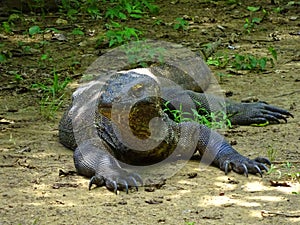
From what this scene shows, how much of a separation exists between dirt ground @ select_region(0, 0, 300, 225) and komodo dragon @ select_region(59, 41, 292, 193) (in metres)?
0.09

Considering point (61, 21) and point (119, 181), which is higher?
point (119, 181)

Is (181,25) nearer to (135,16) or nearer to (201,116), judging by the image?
(135,16)

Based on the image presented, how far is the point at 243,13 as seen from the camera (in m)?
9.45

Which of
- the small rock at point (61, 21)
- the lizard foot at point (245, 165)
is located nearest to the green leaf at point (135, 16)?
the small rock at point (61, 21)

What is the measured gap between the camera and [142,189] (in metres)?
3.90

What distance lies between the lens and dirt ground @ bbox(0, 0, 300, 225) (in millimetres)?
3473

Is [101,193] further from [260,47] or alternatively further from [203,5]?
[203,5]

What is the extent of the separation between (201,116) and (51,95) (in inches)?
67.7

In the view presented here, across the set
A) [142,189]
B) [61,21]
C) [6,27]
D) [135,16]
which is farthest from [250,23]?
[142,189]

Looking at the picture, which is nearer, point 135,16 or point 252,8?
point 135,16

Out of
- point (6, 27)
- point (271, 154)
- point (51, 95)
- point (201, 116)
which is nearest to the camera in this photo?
point (271, 154)

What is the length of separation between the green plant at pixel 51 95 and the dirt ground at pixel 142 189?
62mm

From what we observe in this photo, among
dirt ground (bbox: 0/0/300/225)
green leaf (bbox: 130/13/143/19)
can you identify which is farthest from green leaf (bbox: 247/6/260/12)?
green leaf (bbox: 130/13/143/19)

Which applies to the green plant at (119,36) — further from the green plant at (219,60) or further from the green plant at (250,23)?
the green plant at (250,23)
